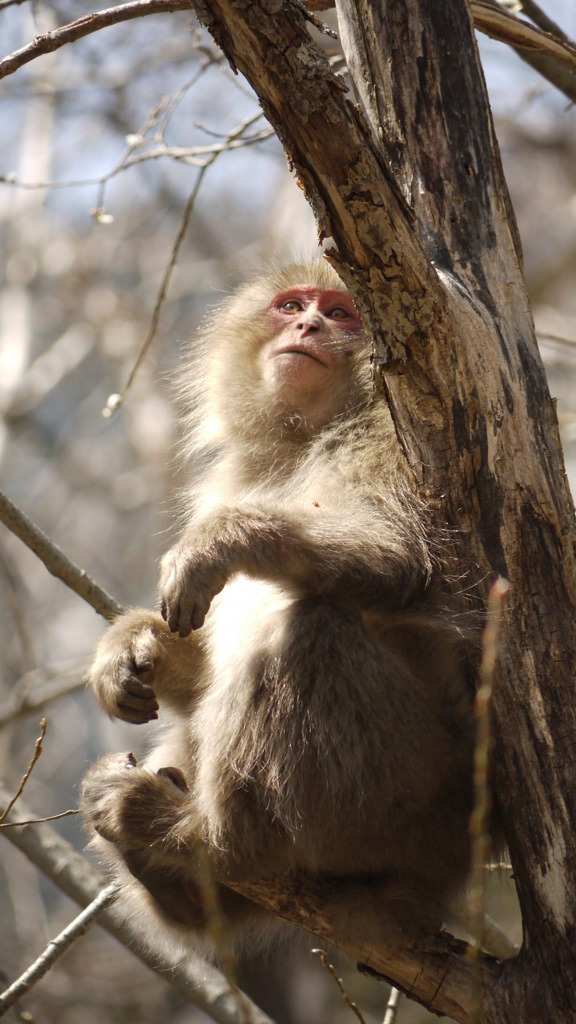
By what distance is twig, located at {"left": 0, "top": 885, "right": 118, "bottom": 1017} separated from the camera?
3275mm

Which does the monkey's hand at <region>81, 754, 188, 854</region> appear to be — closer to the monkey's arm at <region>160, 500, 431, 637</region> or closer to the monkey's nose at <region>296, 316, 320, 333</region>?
the monkey's arm at <region>160, 500, 431, 637</region>

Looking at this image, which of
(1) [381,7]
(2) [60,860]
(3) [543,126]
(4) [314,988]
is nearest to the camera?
(1) [381,7]

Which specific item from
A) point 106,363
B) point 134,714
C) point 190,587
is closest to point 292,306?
point 190,587

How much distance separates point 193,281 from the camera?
45.5ft

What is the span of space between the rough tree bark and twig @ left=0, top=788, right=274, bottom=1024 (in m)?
1.02

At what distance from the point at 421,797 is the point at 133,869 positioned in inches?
39.8

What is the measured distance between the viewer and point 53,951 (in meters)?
3.51

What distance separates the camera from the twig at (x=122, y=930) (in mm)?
4086

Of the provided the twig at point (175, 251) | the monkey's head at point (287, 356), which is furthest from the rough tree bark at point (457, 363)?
the twig at point (175, 251)

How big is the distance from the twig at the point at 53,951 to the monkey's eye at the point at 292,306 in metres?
2.46

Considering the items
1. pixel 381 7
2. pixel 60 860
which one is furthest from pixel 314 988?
pixel 381 7

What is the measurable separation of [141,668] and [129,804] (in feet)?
1.56

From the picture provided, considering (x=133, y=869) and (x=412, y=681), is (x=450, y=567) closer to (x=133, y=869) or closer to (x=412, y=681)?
(x=412, y=681)

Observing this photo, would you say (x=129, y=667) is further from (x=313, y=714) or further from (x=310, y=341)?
(x=310, y=341)
